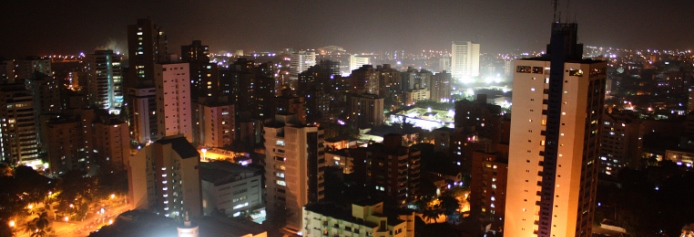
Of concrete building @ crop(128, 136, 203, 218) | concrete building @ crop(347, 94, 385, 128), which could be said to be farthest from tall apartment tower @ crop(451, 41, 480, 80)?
concrete building @ crop(128, 136, 203, 218)

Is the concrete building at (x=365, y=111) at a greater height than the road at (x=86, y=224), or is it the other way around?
the concrete building at (x=365, y=111)

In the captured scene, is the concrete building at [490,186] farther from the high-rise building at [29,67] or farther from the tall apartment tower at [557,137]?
the high-rise building at [29,67]

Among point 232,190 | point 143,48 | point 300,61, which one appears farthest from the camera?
point 300,61

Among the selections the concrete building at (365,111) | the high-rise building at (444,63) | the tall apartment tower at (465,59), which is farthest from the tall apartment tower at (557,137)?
the high-rise building at (444,63)

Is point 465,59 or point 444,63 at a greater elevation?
point 465,59

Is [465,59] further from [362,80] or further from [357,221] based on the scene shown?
[357,221]

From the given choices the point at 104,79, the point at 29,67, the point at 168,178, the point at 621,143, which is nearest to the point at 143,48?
the point at 104,79
